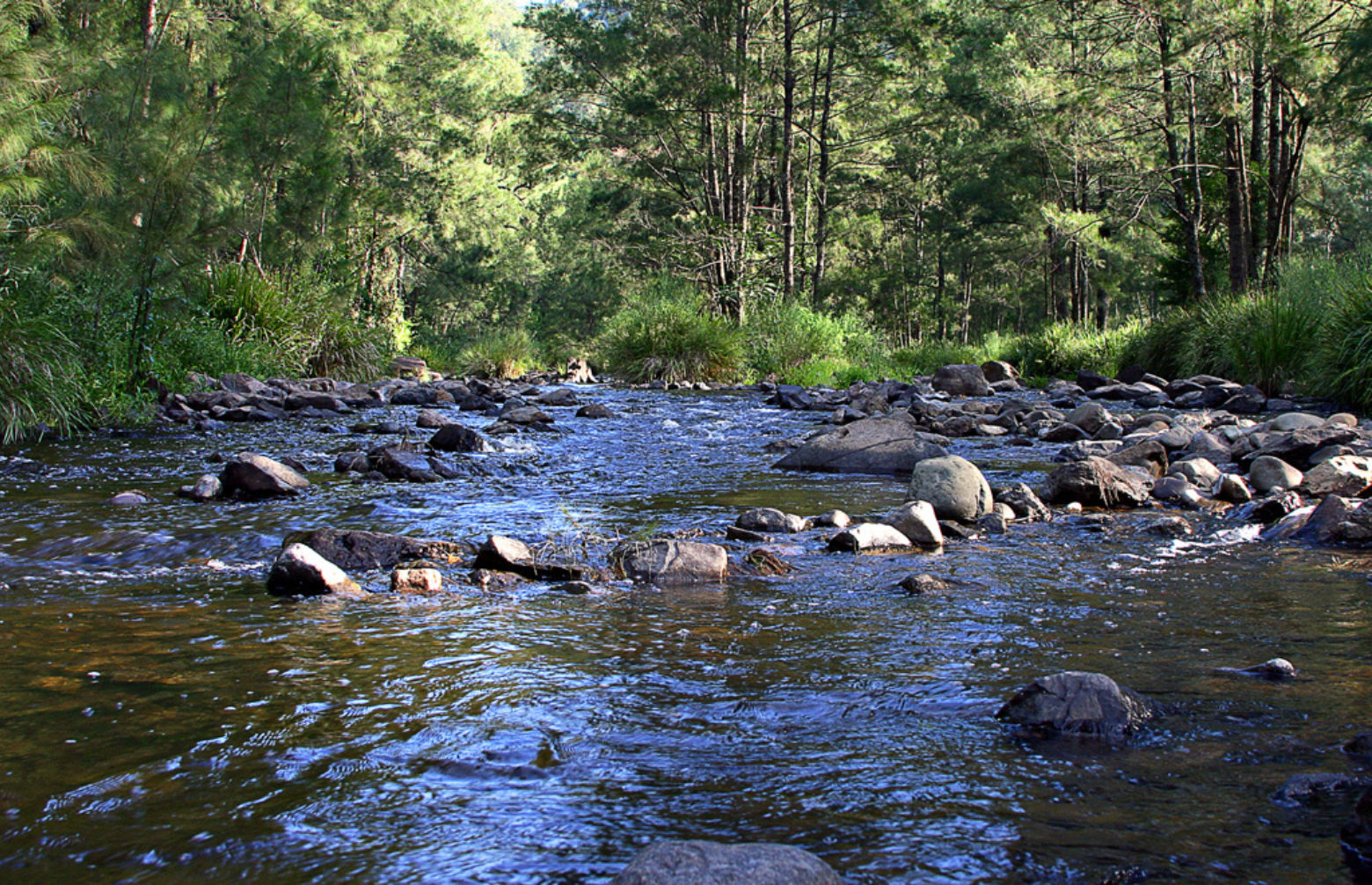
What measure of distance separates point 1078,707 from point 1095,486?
379 centimetres

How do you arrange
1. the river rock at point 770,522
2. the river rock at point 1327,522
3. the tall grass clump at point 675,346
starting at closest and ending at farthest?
the river rock at point 1327,522
the river rock at point 770,522
the tall grass clump at point 675,346

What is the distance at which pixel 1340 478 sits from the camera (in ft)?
18.9

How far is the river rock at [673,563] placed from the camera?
424cm

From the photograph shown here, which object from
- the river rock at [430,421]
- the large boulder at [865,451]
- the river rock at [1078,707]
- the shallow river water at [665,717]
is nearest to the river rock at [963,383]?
the large boulder at [865,451]

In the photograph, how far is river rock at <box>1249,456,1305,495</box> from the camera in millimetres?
5922

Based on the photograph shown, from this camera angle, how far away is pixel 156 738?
7.86 feet

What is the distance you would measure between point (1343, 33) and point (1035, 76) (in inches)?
337

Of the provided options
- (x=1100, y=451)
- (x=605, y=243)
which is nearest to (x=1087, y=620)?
(x=1100, y=451)

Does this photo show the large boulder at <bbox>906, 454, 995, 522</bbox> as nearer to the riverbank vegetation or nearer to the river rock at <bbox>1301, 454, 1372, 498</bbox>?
the river rock at <bbox>1301, 454, 1372, 498</bbox>

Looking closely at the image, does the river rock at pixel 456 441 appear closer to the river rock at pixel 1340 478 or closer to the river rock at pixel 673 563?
the river rock at pixel 673 563

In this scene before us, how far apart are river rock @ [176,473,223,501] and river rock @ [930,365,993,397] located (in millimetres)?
12445

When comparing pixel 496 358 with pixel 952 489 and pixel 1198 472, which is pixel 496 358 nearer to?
pixel 1198 472

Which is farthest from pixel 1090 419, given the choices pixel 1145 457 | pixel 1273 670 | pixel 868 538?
pixel 1273 670

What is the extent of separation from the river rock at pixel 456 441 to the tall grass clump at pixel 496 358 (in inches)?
748
